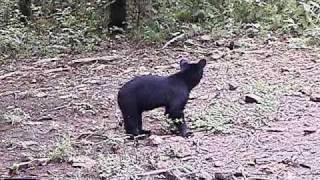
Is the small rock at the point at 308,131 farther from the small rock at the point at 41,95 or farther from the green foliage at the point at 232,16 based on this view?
the green foliage at the point at 232,16

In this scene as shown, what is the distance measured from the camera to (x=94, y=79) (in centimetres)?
1031

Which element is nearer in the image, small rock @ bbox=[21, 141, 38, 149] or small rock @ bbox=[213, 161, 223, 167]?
small rock @ bbox=[213, 161, 223, 167]

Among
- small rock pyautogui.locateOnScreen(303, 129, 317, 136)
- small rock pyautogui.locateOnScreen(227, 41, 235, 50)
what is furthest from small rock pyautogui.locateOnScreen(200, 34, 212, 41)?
small rock pyautogui.locateOnScreen(303, 129, 317, 136)

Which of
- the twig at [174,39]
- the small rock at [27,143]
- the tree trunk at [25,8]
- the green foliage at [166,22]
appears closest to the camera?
the small rock at [27,143]

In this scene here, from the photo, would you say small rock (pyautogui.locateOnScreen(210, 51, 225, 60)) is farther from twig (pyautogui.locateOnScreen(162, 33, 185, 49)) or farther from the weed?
the weed

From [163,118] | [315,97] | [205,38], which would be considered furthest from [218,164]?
[205,38]

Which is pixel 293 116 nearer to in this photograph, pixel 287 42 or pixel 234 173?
pixel 234 173

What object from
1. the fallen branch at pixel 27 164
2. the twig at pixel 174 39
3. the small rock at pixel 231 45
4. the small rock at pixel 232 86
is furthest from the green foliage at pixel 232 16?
the fallen branch at pixel 27 164

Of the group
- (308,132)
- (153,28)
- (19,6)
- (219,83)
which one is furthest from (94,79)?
(19,6)

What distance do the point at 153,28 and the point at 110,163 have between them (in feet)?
26.3

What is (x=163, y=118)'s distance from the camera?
301 inches

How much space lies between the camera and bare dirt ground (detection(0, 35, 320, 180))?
18.4 feet

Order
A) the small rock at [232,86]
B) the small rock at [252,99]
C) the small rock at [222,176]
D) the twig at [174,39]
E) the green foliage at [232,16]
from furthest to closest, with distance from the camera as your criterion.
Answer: the green foliage at [232,16] → the twig at [174,39] → the small rock at [232,86] → the small rock at [252,99] → the small rock at [222,176]

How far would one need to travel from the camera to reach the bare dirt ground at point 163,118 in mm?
5617
